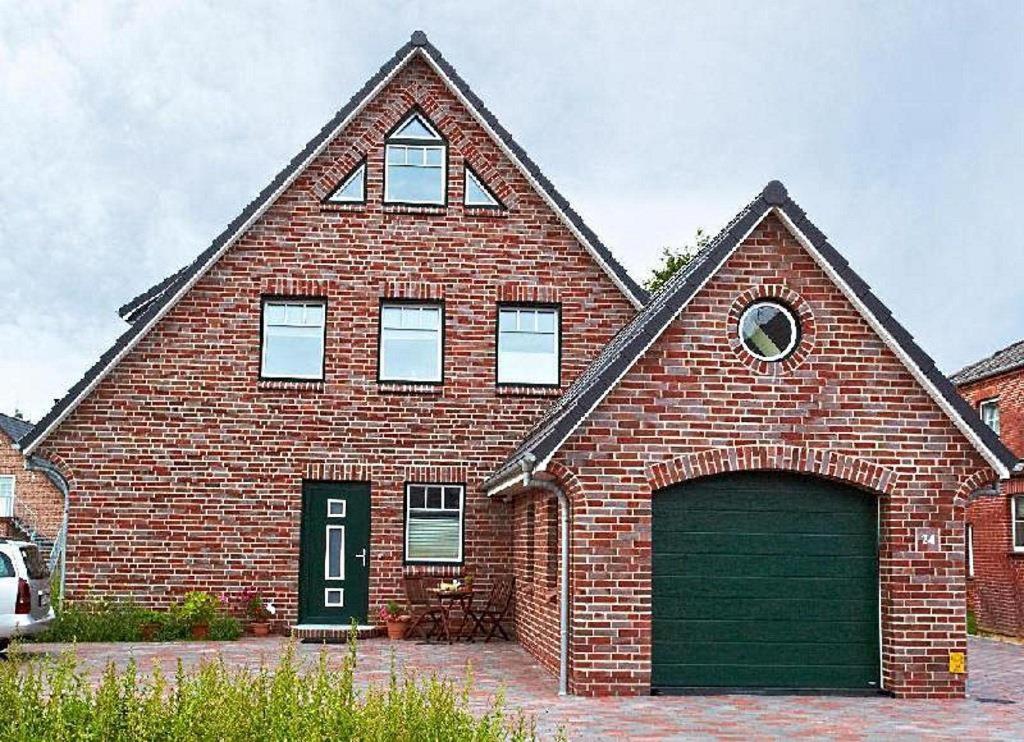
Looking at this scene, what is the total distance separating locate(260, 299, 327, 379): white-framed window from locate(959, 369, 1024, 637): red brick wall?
535 inches

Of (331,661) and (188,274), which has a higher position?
(188,274)

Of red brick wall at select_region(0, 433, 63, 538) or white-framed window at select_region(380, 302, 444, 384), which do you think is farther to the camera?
red brick wall at select_region(0, 433, 63, 538)

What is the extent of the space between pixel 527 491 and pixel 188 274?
21.0ft

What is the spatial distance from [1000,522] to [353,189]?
15.0 m

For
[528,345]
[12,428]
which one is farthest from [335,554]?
[12,428]

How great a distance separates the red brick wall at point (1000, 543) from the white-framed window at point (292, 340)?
13601 mm

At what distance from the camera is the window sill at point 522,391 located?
824 inches

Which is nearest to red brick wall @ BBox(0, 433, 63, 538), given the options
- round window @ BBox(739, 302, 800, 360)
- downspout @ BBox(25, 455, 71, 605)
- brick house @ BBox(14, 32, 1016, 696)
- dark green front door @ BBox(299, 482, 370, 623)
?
brick house @ BBox(14, 32, 1016, 696)

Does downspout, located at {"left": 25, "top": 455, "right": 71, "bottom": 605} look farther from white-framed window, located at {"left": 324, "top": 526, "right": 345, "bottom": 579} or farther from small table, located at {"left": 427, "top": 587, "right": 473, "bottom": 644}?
small table, located at {"left": 427, "top": 587, "right": 473, "bottom": 644}

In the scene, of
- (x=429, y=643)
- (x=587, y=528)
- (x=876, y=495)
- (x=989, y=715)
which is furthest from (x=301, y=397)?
(x=989, y=715)

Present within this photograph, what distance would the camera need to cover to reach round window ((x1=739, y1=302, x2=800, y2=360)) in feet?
48.1

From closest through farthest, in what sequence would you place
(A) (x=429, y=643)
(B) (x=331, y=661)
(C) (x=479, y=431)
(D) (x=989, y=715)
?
(D) (x=989, y=715), (B) (x=331, y=661), (A) (x=429, y=643), (C) (x=479, y=431)

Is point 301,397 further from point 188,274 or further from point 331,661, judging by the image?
point 331,661

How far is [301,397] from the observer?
813 inches
